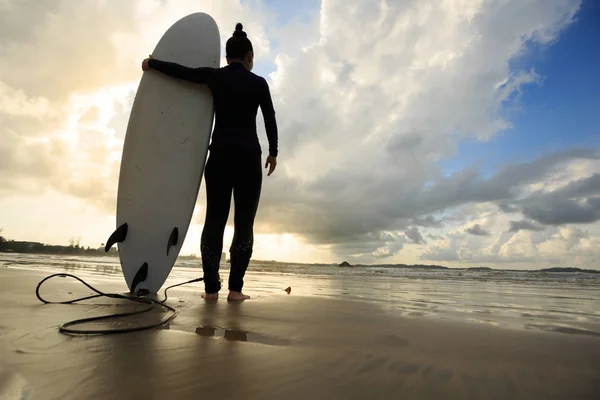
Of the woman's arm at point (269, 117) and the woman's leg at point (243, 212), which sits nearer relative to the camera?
the woman's leg at point (243, 212)

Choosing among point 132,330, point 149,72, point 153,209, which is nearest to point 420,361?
point 132,330

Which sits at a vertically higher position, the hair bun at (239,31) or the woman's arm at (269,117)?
the hair bun at (239,31)

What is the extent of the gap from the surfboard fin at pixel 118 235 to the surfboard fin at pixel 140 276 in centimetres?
29

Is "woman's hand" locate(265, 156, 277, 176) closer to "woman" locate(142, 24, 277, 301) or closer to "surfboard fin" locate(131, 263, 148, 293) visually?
"woman" locate(142, 24, 277, 301)

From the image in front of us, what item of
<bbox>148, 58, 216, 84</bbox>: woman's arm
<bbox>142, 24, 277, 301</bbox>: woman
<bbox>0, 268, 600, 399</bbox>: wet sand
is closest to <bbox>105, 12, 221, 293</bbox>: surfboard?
<bbox>148, 58, 216, 84</bbox>: woman's arm

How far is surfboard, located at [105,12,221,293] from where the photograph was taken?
291 cm

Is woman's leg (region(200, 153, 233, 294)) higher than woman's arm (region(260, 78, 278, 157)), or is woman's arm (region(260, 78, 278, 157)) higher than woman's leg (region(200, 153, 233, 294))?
woman's arm (region(260, 78, 278, 157))

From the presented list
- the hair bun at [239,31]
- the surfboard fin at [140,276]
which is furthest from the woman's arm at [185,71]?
the surfboard fin at [140,276]

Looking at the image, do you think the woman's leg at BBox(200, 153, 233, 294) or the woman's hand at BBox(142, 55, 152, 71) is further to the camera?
the woman's hand at BBox(142, 55, 152, 71)

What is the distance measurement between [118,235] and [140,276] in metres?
0.39

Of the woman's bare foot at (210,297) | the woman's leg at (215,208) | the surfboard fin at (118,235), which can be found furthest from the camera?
the surfboard fin at (118,235)

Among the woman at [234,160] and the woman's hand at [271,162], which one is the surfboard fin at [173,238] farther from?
the woman's hand at [271,162]

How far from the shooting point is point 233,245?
279cm

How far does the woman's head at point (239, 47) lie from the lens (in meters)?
2.96
